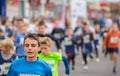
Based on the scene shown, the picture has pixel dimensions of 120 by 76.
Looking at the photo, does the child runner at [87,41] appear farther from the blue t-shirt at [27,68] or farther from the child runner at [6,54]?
the blue t-shirt at [27,68]

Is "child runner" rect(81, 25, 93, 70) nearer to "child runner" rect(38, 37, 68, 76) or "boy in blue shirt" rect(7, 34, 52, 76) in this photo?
A: "child runner" rect(38, 37, 68, 76)

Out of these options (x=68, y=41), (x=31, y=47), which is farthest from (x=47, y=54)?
(x=68, y=41)

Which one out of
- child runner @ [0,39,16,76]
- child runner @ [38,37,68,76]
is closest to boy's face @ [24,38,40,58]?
child runner @ [38,37,68,76]

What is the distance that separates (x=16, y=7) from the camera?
105 ft

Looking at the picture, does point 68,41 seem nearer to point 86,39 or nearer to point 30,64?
point 86,39

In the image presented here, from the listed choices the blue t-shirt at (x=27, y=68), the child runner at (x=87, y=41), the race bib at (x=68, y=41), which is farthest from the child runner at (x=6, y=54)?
the child runner at (x=87, y=41)

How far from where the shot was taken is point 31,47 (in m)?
5.97

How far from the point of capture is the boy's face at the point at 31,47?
595 centimetres

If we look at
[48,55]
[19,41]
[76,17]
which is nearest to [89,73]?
[19,41]

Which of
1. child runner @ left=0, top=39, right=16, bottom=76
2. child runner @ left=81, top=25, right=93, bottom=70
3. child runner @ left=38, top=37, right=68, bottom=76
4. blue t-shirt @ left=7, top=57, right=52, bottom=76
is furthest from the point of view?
child runner @ left=81, top=25, right=93, bottom=70

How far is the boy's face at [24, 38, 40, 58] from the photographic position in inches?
234

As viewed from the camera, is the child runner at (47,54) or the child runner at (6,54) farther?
the child runner at (6,54)

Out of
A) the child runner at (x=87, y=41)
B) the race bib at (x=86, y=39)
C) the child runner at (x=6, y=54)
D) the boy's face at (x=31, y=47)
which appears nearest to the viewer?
the boy's face at (x=31, y=47)

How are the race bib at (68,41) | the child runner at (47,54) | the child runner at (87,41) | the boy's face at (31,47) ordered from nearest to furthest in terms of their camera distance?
1. the boy's face at (31,47)
2. the child runner at (47,54)
3. the race bib at (68,41)
4. the child runner at (87,41)
